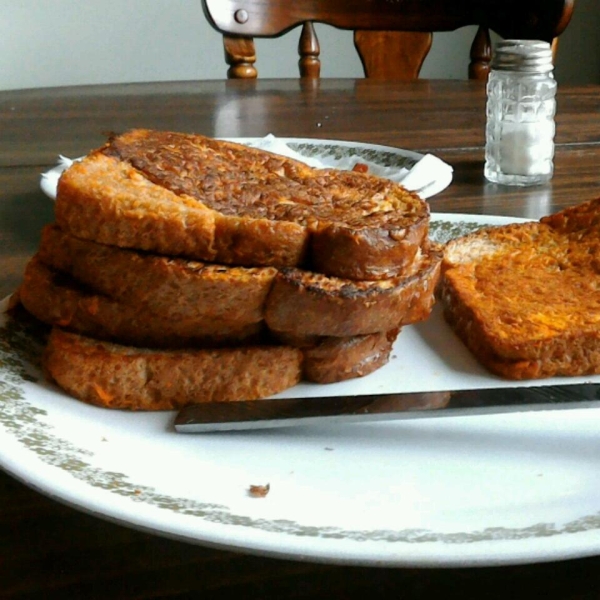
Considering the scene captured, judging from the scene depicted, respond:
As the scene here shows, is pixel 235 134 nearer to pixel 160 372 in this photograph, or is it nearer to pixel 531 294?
pixel 531 294

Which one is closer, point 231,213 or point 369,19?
point 231,213

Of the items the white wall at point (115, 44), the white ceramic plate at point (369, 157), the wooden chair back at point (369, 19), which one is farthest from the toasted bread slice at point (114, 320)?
the white wall at point (115, 44)

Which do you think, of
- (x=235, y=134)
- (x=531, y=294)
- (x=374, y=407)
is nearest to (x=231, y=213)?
(x=374, y=407)

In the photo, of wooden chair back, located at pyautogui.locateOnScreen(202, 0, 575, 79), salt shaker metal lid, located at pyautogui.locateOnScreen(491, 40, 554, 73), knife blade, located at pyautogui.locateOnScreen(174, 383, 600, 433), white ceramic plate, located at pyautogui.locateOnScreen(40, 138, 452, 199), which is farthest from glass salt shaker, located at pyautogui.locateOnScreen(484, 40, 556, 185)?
wooden chair back, located at pyautogui.locateOnScreen(202, 0, 575, 79)

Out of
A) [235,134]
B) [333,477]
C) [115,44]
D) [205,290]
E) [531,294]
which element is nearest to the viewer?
[333,477]

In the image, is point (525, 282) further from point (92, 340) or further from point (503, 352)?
point (92, 340)

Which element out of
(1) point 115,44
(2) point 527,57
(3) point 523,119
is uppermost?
(2) point 527,57

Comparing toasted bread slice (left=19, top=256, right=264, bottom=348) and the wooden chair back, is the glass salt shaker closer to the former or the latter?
toasted bread slice (left=19, top=256, right=264, bottom=348)
